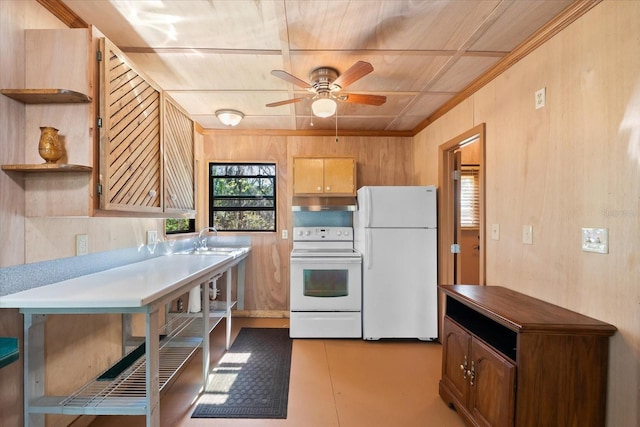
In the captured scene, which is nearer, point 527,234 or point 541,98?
point 541,98

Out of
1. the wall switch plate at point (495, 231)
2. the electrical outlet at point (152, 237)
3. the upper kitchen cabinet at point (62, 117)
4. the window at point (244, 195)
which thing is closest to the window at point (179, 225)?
the window at point (244, 195)

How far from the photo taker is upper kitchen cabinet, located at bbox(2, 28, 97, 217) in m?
1.35

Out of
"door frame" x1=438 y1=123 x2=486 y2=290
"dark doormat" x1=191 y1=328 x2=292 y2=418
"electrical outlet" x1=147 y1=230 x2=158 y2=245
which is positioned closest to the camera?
"dark doormat" x1=191 y1=328 x2=292 y2=418

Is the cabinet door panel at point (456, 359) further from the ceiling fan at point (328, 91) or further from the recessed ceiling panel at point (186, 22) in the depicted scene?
the recessed ceiling panel at point (186, 22)

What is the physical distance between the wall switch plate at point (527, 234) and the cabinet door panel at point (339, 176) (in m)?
1.88

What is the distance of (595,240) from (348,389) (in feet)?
6.03

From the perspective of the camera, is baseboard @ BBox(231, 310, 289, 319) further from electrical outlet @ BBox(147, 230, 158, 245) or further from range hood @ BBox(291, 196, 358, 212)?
electrical outlet @ BBox(147, 230, 158, 245)

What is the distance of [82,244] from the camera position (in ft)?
5.44

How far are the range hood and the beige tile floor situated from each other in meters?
1.47

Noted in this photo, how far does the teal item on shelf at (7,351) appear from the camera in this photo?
1.07m

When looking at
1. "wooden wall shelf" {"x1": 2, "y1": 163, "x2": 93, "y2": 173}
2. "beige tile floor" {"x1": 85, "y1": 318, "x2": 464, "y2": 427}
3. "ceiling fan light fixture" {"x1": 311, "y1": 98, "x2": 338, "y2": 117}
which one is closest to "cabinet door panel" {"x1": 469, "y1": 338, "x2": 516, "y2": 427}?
"beige tile floor" {"x1": 85, "y1": 318, "x2": 464, "y2": 427}

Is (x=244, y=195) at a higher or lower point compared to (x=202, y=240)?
higher

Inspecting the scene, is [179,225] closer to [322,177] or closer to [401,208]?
[322,177]

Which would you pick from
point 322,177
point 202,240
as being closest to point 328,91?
point 322,177
